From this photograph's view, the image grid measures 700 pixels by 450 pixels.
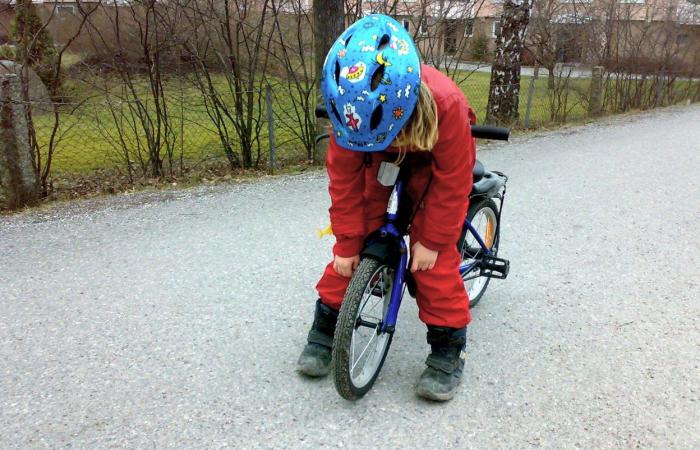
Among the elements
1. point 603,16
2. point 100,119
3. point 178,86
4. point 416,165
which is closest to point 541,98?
point 603,16

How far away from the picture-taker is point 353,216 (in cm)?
248

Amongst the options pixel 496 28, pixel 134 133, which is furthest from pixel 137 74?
pixel 496 28

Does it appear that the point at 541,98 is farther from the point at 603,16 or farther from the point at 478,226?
the point at 478,226

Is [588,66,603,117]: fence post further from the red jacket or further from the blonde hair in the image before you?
the blonde hair

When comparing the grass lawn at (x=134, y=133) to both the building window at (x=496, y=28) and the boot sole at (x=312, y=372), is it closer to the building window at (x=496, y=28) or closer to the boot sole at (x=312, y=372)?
the boot sole at (x=312, y=372)

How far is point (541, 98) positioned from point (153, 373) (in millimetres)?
9882

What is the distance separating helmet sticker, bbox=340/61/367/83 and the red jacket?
340mm

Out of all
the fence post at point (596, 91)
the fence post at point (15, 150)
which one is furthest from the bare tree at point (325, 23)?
the fence post at point (596, 91)

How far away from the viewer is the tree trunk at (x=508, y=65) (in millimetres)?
9414

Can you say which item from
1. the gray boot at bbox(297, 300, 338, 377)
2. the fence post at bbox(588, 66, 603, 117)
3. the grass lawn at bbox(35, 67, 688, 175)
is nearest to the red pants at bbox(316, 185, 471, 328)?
the gray boot at bbox(297, 300, 338, 377)

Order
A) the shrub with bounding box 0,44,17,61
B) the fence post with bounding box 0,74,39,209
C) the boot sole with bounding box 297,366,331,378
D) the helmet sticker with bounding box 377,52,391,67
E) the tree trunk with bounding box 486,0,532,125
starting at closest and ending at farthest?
the helmet sticker with bounding box 377,52,391,67
the boot sole with bounding box 297,366,331,378
the fence post with bounding box 0,74,39,209
the shrub with bounding box 0,44,17,61
the tree trunk with bounding box 486,0,532,125

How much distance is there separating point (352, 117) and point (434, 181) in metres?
0.48

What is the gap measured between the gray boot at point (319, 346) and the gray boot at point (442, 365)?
468 mm

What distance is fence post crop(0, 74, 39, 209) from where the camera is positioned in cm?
508
